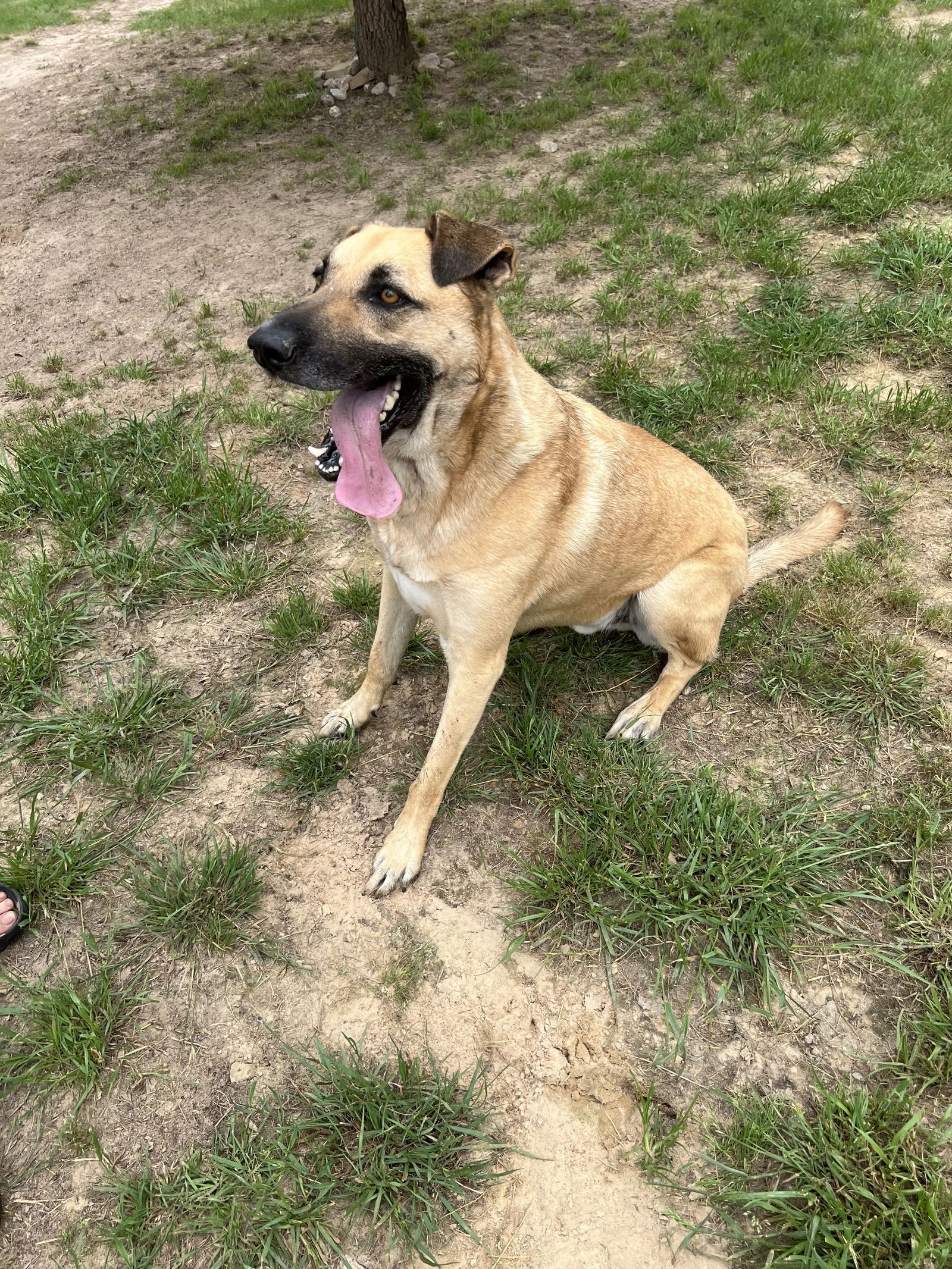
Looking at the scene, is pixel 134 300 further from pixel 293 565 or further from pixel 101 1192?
pixel 101 1192

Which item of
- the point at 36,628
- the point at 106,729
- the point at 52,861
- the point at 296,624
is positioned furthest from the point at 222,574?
the point at 52,861

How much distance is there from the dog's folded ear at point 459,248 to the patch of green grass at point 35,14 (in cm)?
1684

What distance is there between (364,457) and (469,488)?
1.24 feet

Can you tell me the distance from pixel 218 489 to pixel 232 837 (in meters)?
2.11

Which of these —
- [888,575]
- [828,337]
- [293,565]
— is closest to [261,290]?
[293,565]

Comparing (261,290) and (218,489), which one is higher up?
(261,290)

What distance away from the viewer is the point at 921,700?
9.68ft

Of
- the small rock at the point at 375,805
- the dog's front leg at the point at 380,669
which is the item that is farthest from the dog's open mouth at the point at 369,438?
the small rock at the point at 375,805

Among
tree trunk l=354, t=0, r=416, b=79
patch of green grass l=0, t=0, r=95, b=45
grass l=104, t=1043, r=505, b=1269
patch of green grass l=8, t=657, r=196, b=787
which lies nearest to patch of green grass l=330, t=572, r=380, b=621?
patch of green grass l=8, t=657, r=196, b=787

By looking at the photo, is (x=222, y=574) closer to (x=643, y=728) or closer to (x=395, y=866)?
(x=395, y=866)

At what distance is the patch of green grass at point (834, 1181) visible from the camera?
1724mm

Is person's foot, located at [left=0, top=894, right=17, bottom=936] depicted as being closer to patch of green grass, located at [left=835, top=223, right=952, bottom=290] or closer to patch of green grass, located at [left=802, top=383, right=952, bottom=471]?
patch of green grass, located at [left=802, top=383, right=952, bottom=471]

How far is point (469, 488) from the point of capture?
238cm

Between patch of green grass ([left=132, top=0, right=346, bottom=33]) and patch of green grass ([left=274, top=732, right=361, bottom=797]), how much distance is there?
12821 mm
